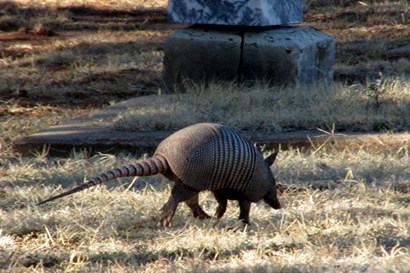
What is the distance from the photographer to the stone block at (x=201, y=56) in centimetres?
802

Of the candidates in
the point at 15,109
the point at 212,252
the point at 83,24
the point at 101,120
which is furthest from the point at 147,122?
the point at 83,24

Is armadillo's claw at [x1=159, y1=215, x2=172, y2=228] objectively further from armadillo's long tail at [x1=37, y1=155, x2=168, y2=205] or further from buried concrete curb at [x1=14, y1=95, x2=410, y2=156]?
buried concrete curb at [x1=14, y1=95, x2=410, y2=156]

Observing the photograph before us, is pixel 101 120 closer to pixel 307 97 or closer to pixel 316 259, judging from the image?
pixel 307 97

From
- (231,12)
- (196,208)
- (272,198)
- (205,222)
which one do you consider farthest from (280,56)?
(205,222)

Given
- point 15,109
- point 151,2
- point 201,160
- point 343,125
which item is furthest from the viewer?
point 151,2

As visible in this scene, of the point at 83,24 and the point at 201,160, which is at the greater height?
the point at 201,160

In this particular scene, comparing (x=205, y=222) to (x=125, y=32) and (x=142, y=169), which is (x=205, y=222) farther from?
(x=125, y=32)

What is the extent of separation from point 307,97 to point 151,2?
7.53m

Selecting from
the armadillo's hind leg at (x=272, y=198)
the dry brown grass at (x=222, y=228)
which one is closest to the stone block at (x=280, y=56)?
the dry brown grass at (x=222, y=228)

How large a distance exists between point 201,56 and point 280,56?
0.62m

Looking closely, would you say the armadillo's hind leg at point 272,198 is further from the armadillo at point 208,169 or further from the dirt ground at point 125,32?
the dirt ground at point 125,32

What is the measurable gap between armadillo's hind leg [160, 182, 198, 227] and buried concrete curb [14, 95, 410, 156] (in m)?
1.79

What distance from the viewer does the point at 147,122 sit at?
6.99 m

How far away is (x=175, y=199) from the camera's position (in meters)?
4.80
